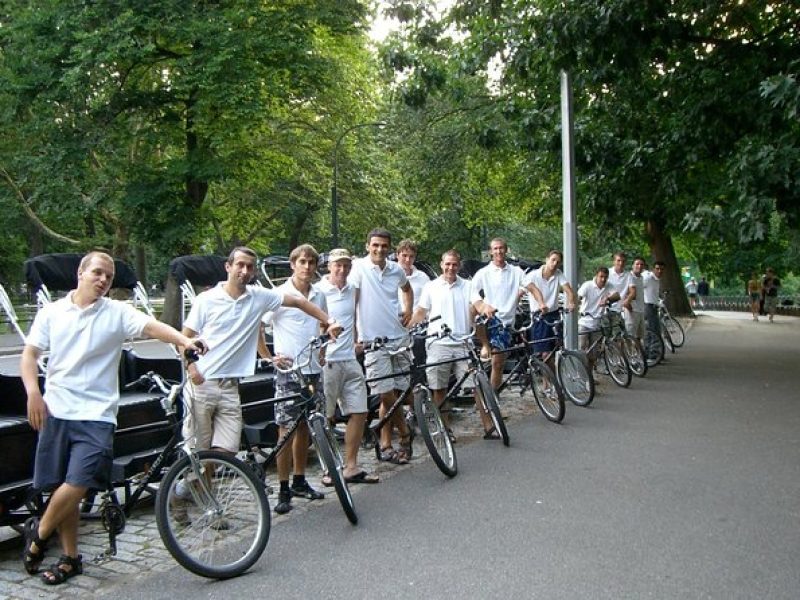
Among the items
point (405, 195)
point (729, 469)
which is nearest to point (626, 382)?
point (729, 469)

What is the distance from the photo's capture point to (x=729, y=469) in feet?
23.4

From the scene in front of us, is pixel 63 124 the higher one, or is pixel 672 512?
pixel 63 124

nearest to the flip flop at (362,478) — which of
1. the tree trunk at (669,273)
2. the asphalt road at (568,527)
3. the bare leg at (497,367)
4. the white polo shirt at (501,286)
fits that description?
the asphalt road at (568,527)

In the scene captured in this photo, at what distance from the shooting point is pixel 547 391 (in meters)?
9.42

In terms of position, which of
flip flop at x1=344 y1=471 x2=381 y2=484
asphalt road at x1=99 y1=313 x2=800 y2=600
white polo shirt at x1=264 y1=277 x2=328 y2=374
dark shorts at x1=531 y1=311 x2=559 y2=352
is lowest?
asphalt road at x1=99 y1=313 x2=800 y2=600

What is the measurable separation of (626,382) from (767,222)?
341cm

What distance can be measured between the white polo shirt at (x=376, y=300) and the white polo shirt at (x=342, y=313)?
0.37m

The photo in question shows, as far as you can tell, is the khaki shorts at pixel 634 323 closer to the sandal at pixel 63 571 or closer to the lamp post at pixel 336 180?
the sandal at pixel 63 571

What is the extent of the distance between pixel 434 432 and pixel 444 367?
1399 millimetres

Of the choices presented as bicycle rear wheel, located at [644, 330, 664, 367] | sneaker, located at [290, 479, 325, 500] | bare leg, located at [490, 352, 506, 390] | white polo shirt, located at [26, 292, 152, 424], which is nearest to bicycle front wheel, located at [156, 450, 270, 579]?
white polo shirt, located at [26, 292, 152, 424]

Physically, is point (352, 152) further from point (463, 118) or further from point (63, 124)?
point (63, 124)

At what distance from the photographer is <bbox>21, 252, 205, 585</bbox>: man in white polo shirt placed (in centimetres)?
464

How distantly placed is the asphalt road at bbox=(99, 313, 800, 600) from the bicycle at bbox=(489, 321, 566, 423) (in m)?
0.19

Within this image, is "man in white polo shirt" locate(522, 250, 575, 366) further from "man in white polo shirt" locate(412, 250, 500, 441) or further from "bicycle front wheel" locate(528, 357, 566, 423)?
"man in white polo shirt" locate(412, 250, 500, 441)
